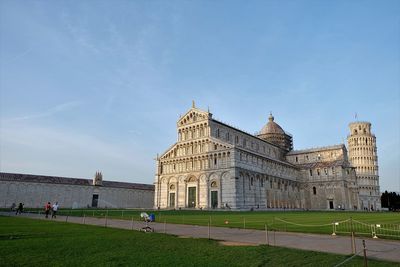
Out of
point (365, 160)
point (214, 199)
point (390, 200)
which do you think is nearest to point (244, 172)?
point (214, 199)

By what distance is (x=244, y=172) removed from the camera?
2228 inches

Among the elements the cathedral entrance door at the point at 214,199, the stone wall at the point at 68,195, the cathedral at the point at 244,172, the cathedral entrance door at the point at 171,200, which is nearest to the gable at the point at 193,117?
the cathedral at the point at 244,172

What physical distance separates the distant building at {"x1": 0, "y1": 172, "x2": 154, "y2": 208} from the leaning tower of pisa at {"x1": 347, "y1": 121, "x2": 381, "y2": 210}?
216 ft

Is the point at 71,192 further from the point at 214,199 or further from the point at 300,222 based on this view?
the point at 300,222

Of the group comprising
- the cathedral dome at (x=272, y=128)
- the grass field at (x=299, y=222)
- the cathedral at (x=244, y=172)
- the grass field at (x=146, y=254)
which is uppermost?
the cathedral dome at (x=272, y=128)

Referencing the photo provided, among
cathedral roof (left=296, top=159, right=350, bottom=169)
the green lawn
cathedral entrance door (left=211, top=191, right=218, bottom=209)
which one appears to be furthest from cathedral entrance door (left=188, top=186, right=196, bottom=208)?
cathedral roof (left=296, top=159, right=350, bottom=169)

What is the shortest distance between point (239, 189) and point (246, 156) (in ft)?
23.9

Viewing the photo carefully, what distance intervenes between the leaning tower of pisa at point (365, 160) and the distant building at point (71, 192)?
6583cm

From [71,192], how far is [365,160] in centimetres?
8738

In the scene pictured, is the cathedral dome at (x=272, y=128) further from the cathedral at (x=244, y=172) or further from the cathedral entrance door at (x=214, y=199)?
the cathedral entrance door at (x=214, y=199)

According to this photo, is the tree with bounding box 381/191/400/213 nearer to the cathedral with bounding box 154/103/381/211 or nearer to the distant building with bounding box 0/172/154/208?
the cathedral with bounding box 154/103/381/211

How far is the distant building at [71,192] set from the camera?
195 ft

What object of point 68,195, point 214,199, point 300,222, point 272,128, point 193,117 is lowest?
point 300,222

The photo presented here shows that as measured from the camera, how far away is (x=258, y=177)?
201ft
